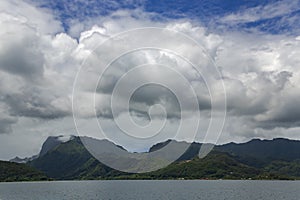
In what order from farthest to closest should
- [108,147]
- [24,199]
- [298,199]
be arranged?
[24,199] < [298,199] < [108,147]

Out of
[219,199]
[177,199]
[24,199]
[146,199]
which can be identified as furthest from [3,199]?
[219,199]

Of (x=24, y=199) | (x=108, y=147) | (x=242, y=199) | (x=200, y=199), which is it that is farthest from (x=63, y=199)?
(x=108, y=147)

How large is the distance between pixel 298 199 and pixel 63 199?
10531cm

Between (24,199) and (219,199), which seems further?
(24,199)

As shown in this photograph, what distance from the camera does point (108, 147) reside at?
4450 centimetres

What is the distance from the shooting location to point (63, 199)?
167250 mm

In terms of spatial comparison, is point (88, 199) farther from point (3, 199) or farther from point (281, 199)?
point (281, 199)

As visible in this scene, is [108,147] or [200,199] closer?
[108,147]

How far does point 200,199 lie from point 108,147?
127607 mm

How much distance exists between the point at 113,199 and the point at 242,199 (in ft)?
194

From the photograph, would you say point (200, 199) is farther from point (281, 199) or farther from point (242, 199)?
point (281, 199)

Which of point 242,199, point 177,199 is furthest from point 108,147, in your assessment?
point 242,199

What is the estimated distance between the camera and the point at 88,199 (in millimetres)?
167750

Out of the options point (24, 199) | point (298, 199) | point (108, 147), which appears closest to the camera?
point (108, 147)
